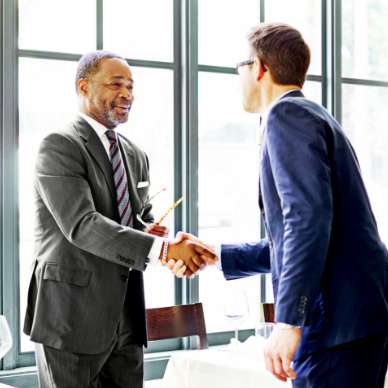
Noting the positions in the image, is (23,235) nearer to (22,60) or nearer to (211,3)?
(22,60)

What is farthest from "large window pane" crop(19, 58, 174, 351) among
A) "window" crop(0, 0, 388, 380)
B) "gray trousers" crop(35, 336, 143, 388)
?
"gray trousers" crop(35, 336, 143, 388)

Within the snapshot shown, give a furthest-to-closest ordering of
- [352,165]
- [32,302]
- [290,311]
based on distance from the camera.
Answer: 1. [32,302]
2. [352,165]
3. [290,311]

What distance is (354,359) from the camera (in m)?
1.44

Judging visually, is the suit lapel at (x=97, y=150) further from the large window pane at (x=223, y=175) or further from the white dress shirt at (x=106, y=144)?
the large window pane at (x=223, y=175)

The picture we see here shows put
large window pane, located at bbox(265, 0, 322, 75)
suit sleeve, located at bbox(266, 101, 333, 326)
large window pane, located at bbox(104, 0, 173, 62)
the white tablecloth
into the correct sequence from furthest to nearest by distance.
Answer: large window pane, located at bbox(265, 0, 322, 75) → large window pane, located at bbox(104, 0, 173, 62) → the white tablecloth → suit sleeve, located at bbox(266, 101, 333, 326)

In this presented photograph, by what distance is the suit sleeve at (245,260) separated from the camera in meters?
2.12

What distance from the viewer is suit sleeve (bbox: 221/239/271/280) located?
6.95ft

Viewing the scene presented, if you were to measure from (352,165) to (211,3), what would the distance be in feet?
8.08

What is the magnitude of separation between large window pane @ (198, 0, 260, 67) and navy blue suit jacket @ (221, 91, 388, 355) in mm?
2257

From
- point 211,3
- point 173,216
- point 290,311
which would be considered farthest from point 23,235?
point 290,311

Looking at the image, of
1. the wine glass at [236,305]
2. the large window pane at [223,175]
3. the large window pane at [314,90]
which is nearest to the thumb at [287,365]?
the wine glass at [236,305]

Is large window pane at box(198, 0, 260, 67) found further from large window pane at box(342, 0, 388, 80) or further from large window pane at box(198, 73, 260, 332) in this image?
large window pane at box(342, 0, 388, 80)

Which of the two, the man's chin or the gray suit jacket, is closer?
the gray suit jacket

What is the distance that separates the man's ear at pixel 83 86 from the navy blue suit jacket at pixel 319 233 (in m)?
1.21
